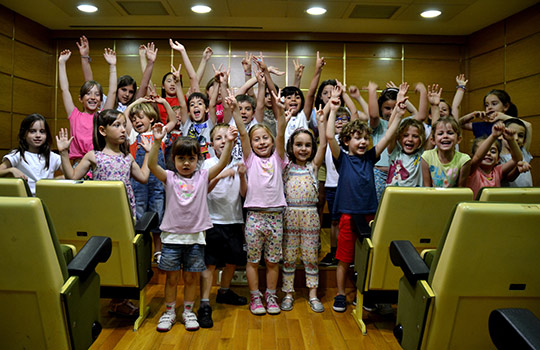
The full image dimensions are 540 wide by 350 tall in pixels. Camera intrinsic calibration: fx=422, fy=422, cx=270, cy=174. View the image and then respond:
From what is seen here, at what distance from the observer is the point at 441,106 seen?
3783 millimetres

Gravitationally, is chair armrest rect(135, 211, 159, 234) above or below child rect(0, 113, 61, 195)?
below

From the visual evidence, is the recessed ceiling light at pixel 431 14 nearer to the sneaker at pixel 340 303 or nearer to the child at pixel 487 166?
the child at pixel 487 166

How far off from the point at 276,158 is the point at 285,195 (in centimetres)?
24

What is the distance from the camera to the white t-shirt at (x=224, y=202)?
2.55 metres

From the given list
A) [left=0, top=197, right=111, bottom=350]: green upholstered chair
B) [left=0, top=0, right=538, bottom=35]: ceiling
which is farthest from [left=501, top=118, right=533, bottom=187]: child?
[left=0, top=197, right=111, bottom=350]: green upholstered chair

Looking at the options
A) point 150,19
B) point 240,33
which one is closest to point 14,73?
point 150,19

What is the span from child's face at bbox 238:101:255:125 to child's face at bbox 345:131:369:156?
2.64ft

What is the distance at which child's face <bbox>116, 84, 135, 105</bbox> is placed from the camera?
355 centimetres

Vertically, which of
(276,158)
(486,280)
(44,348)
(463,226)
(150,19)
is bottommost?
(44,348)

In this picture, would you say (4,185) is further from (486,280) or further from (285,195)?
(486,280)

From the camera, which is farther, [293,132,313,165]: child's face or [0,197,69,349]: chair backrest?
[293,132,313,165]: child's face

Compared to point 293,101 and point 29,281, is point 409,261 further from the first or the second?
point 293,101

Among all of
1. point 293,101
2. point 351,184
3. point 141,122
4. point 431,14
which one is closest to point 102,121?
point 141,122

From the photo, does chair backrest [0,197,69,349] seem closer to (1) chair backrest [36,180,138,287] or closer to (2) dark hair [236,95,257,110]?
(1) chair backrest [36,180,138,287]
